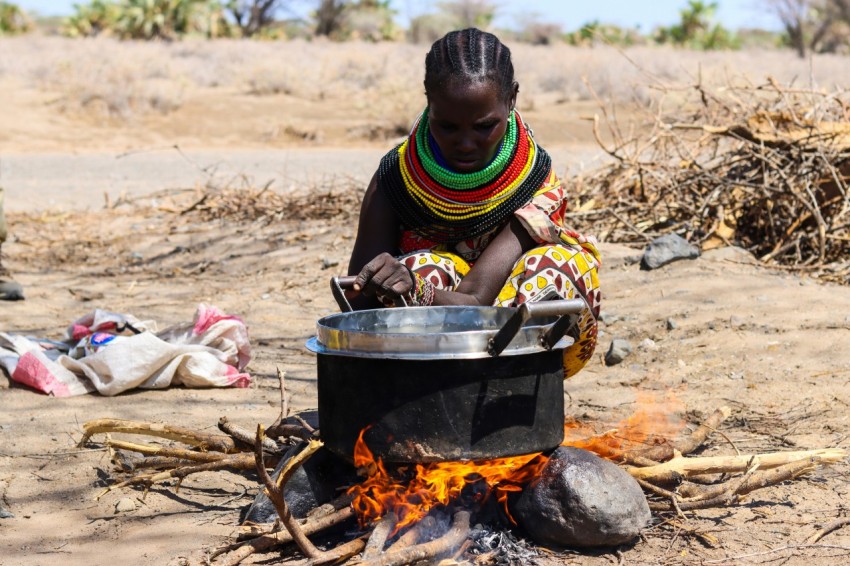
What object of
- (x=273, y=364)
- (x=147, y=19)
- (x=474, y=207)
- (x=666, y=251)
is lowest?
(x=273, y=364)

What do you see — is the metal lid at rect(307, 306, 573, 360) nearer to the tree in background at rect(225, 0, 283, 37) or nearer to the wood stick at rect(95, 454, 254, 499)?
the wood stick at rect(95, 454, 254, 499)

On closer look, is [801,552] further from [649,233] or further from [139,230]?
[139,230]

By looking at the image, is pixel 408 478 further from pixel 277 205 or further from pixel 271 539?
pixel 277 205

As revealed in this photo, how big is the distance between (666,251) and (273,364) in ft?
7.02

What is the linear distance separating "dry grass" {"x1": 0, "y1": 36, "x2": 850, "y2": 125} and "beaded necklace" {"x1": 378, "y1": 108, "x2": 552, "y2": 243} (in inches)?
443

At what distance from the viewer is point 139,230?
283 inches

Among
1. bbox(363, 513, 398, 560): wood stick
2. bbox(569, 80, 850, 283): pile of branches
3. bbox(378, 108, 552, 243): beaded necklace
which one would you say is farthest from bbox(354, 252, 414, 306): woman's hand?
bbox(569, 80, 850, 283): pile of branches

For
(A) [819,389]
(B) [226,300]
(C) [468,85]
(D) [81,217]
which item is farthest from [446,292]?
(D) [81,217]

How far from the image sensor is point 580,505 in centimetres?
217

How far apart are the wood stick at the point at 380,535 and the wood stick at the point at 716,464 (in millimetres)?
689

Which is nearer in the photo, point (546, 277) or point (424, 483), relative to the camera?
point (424, 483)

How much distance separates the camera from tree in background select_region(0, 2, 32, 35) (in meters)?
35.4

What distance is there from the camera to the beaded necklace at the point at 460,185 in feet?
8.61

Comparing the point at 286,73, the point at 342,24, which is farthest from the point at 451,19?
the point at 286,73
